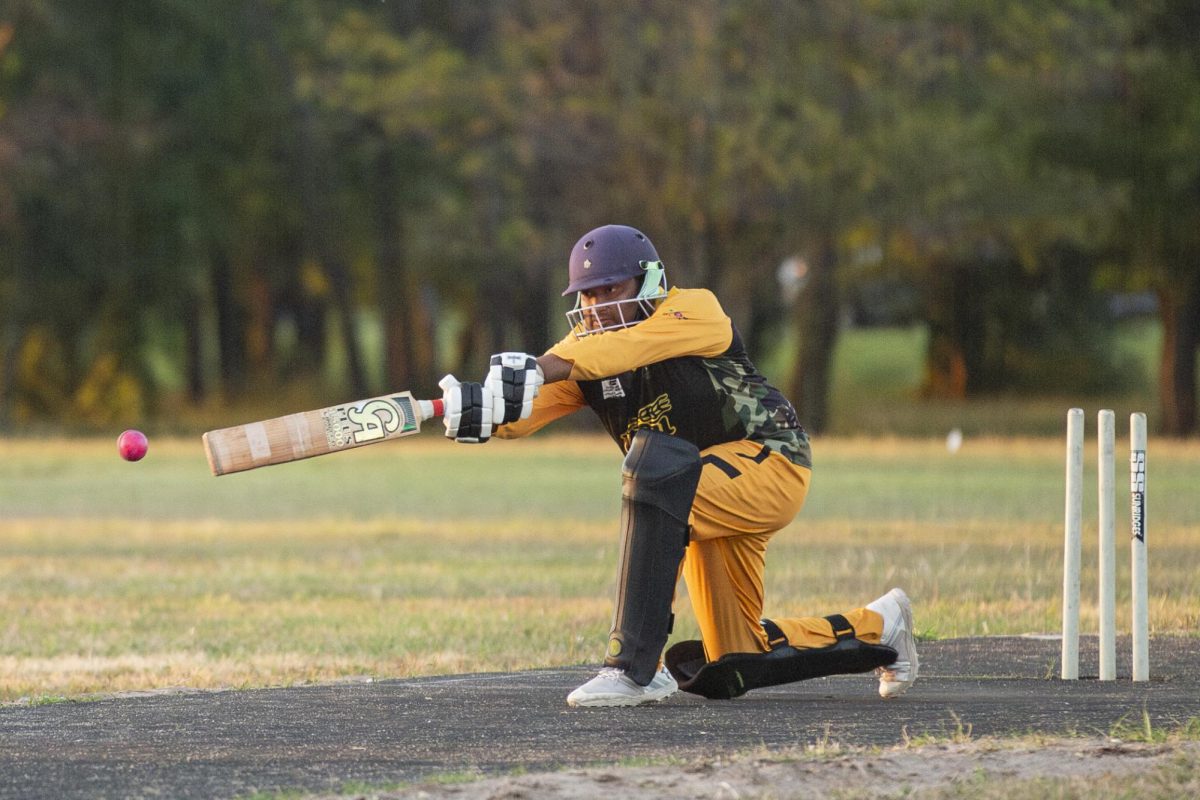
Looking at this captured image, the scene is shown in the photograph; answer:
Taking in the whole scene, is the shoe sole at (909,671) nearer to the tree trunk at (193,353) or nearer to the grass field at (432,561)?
the grass field at (432,561)

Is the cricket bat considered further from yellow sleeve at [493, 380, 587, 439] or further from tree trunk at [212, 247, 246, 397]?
tree trunk at [212, 247, 246, 397]

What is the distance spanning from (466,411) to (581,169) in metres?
31.5

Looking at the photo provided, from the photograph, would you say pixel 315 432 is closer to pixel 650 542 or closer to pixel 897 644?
pixel 650 542

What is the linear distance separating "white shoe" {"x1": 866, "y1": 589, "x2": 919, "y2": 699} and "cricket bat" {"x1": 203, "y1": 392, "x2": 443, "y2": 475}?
A: 75.5 inches

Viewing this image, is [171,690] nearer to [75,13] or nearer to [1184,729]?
[1184,729]

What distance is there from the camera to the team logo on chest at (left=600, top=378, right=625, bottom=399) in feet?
28.3

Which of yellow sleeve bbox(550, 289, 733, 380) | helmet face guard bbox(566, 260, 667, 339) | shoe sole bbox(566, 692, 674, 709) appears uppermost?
helmet face guard bbox(566, 260, 667, 339)

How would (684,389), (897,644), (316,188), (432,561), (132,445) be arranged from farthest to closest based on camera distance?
(316,188), (432,561), (897,644), (684,389), (132,445)

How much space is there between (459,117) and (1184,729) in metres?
32.2

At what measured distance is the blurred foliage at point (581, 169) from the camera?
3650 centimetres

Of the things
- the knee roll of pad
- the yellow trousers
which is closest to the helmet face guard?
the knee roll of pad

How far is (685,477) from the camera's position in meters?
8.41

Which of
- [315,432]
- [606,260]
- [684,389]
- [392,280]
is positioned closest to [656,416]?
[684,389]

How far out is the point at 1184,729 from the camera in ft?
25.0
